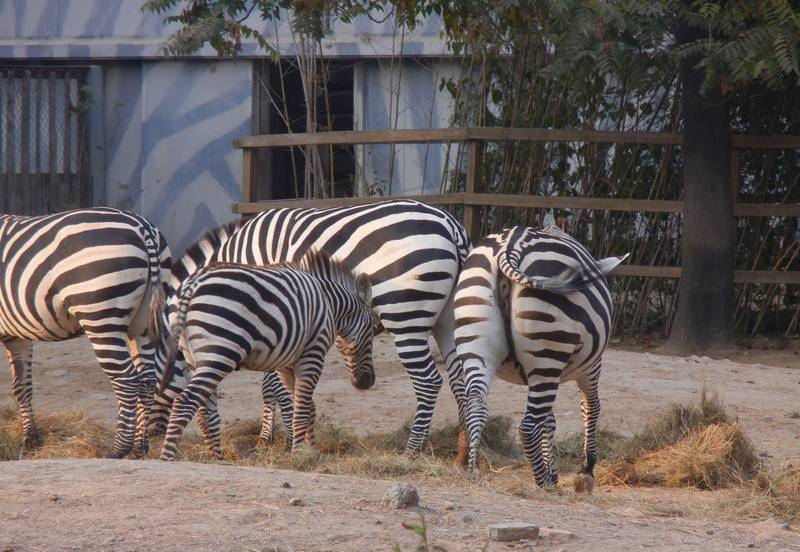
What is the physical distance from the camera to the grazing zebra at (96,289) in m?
6.80

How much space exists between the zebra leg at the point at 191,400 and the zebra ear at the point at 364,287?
Result: 3.68 feet

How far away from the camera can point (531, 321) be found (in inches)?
227

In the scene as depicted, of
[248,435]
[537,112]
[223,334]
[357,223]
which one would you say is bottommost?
[248,435]

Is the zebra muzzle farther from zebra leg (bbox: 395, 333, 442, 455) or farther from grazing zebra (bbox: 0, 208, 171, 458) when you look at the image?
grazing zebra (bbox: 0, 208, 171, 458)

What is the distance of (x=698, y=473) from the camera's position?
629cm

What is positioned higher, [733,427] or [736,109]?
[736,109]

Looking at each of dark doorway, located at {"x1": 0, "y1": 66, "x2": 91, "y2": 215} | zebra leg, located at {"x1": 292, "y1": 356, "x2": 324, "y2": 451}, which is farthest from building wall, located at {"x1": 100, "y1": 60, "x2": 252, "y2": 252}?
zebra leg, located at {"x1": 292, "y1": 356, "x2": 324, "y2": 451}

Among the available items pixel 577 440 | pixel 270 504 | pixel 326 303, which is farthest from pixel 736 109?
pixel 270 504

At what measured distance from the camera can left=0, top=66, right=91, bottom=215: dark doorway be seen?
15.1m

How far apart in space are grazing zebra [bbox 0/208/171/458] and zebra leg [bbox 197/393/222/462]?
52 cm

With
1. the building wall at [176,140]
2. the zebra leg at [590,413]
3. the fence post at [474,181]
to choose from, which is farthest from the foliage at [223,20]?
the building wall at [176,140]

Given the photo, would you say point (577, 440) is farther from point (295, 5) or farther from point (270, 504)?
point (295, 5)

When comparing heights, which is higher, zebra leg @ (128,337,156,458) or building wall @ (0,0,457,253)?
building wall @ (0,0,457,253)

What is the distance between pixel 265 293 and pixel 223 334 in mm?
347
